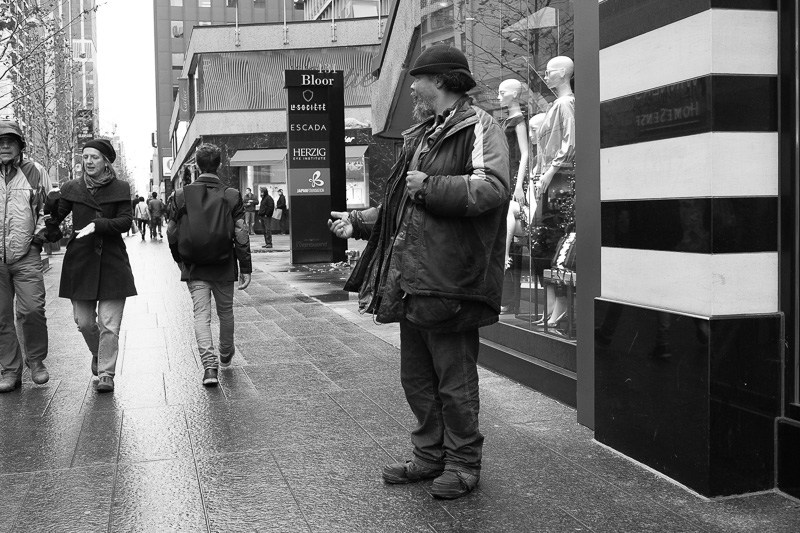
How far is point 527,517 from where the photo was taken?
150 inches

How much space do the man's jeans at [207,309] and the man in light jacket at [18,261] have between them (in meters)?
1.13

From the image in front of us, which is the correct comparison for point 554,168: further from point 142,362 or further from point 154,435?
point 142,362

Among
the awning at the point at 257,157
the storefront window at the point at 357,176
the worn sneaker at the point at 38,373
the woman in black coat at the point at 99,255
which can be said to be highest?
the awning at the point at 257,157

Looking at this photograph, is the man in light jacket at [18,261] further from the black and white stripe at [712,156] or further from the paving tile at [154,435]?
the black and white stripe at [712,156]

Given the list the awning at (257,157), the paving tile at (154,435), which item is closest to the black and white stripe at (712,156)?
the paving tile at (154,435)

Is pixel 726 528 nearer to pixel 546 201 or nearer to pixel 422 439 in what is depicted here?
pixel 422 439

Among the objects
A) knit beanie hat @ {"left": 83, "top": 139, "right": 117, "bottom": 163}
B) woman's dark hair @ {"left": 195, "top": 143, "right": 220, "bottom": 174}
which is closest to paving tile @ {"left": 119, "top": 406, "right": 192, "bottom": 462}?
woman's dark hair @ {"left": 195, "top": 143, "right": 220, "bottom": 174}

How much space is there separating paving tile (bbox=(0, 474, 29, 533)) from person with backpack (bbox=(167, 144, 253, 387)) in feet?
7.27

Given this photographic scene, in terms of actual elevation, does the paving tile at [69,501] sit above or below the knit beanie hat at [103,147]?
below

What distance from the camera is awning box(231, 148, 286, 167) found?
145 feet

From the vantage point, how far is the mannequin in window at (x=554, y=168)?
5984mm

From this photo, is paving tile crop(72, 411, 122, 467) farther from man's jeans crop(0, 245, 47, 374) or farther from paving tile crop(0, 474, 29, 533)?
man's jeans crop(0, 245, 47, 374)

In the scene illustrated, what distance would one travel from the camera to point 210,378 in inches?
262

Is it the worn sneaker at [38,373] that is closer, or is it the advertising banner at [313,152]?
the worn sneaker at [38,373]
